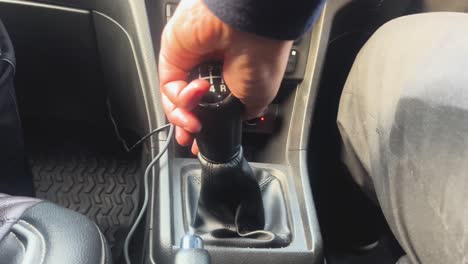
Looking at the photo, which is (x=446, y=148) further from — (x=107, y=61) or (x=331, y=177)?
(x=107, y=61)

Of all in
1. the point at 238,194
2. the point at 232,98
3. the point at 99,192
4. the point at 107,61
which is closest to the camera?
the point at 232,98

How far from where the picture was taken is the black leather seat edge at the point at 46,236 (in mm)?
458

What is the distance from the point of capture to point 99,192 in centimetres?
114

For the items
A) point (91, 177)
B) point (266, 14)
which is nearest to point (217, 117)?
point (266, 14)

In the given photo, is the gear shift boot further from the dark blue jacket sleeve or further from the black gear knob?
the dark blue jacket sleeve

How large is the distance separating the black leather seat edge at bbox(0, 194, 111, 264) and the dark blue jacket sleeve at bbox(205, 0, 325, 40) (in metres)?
0.23


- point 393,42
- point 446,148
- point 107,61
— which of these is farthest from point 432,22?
point 107,61

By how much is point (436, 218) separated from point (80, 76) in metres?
0.74

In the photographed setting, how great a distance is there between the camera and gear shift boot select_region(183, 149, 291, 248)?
667 mm

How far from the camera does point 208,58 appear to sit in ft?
1.58

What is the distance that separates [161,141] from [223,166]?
207 millimetres

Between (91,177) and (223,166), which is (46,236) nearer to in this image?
(223,166)

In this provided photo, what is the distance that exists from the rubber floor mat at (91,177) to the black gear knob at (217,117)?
0.48 meters

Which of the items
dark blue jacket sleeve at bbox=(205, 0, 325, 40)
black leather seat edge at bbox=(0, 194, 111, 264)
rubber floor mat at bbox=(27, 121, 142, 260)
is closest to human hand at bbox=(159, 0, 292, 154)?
dark blue jacket sleeve at bbox=(205, 0, 325, 40)
